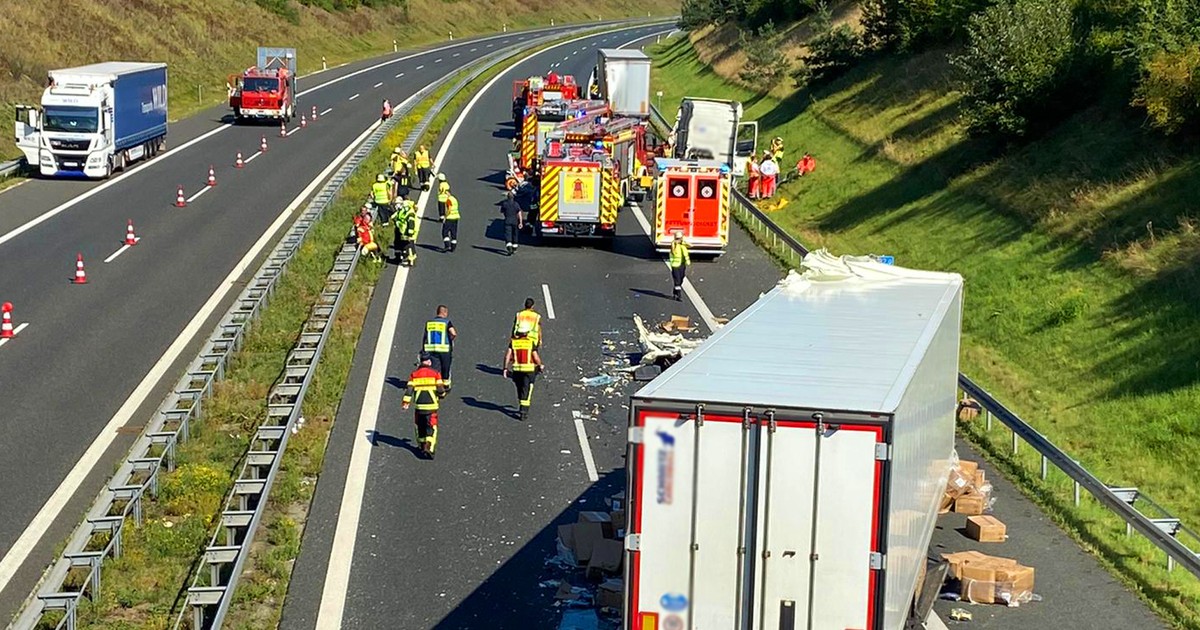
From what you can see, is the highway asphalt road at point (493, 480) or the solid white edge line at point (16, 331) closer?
the highway asphalt road at point (493, 480)

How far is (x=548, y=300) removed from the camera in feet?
93.8

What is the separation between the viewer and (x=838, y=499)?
10.3 m

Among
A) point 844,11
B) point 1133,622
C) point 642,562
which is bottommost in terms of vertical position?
point 1133,622

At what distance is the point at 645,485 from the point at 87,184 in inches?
1371

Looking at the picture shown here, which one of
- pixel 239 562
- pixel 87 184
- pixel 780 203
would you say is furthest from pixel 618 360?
pixel 87 184

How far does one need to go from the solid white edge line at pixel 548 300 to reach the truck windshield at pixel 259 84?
2966 centimetres

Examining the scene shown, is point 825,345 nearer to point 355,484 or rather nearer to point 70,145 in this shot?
point 355,484

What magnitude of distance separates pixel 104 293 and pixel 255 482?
518 inches

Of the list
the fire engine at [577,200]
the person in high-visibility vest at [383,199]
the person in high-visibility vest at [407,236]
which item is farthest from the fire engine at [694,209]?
the person in high-visibility vest at [383,199]

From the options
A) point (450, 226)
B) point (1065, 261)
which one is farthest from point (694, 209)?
point (1065, 261)

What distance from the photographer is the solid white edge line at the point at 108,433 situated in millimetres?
15531

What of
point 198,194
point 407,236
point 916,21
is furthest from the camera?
point 916,21

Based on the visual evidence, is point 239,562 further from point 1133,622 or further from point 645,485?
point 1133,622

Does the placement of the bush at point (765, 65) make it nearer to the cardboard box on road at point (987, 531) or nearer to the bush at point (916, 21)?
the bush at point (916, 21)
